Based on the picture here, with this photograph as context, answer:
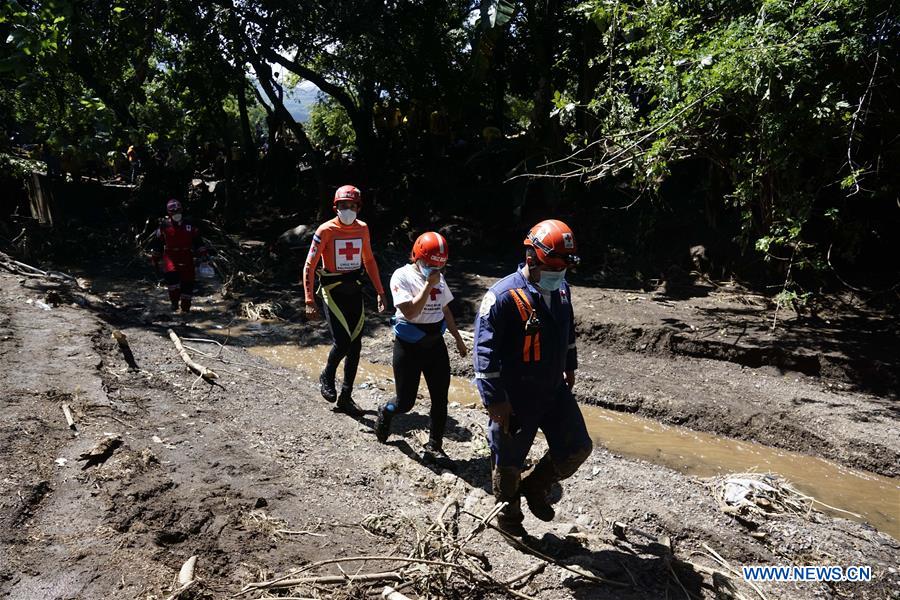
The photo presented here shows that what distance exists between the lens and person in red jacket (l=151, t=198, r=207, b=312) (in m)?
9.83

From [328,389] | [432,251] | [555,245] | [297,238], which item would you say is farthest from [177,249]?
[555,245]

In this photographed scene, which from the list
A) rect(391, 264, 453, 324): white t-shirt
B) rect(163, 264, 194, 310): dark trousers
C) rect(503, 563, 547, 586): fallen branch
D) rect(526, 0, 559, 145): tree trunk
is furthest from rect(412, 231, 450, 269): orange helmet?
rect(526, 0, 559, 145): tree trunk

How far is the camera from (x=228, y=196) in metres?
17.8

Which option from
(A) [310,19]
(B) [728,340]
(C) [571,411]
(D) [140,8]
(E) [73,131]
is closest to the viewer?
(C) [571,411]

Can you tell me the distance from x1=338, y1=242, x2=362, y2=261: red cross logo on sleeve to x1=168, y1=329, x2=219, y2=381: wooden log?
1.99m

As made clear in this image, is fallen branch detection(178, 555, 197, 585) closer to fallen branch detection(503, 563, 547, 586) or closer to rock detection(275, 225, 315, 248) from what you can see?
fallen branch detection(503, 563, 547, 586)

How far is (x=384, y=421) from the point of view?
17.7 ft

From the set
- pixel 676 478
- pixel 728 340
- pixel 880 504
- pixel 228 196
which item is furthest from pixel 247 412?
pixel 228 196

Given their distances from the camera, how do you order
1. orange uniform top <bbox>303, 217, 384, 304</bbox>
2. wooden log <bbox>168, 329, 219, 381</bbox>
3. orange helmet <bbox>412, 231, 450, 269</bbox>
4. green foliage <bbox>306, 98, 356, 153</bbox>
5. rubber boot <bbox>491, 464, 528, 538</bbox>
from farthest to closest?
green foliage <bbox>306, 98, 356, 153</bbox> < wooden log <bbox>168, 329, 219, 381</bbox> < orange uniform top <bbox>303, 217, 384, 304</bbox> < orange helmet <bbox>412, 231, 450, 269</bbox> < rubber boot <bbox>491, 464, 528, 538</bbox>

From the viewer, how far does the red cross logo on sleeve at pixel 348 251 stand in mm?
6023

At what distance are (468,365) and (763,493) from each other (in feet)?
15.2

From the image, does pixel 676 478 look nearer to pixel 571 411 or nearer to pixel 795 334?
pixel 571 411

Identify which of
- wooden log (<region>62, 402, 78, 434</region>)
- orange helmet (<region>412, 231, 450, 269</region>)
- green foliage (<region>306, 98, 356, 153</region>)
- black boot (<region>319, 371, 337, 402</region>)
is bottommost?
black boot (<region>319, 371, 337, 402</region>)

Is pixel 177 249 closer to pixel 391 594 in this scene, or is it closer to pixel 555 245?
pixel 555 245
